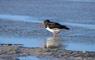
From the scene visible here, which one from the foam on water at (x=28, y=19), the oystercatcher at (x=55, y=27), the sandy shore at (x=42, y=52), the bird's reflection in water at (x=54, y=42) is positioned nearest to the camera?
the sandy shore at (x=42, y=52)

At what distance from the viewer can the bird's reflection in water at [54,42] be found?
48.3 ft

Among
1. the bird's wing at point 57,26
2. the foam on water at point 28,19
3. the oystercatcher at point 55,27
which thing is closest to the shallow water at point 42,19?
the foam on water at point 28,19

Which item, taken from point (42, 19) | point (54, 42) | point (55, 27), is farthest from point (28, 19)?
point (54, 42)

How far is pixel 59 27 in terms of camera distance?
55.0 feet

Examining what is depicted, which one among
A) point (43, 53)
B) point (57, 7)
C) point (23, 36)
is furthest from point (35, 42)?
point (57, 7)

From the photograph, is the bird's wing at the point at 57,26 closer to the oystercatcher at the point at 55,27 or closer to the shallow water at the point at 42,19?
the oystercatcher at the point at 55,27

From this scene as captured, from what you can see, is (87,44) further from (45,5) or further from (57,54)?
(45,5)

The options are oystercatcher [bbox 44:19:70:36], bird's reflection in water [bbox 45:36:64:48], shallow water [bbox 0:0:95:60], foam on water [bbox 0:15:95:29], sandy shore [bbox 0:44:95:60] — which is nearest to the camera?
sandy shore [bbox 0:44:95:60]

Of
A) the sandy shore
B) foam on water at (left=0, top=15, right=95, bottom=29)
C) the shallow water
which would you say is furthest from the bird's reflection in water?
foam on water at (left=0, top=15, right=95, bottom=29)

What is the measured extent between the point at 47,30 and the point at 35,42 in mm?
2861

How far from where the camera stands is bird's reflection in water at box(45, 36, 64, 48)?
580 inches

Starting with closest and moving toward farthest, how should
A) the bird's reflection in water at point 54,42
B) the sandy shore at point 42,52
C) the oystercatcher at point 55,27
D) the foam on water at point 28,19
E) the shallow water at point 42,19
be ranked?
1. the sandy shore at point 42,52
2. the bird's reflection in water at point 54,42
3. the shallow water at point 42,19
4. the oystercatcher at point 55,27
5. the foam on water at point 28,19

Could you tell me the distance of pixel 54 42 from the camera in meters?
15.5

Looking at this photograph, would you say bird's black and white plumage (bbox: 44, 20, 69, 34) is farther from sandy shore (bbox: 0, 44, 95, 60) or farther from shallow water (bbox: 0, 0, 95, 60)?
sandy shore (bbox: 0, 44, 95, 60)
